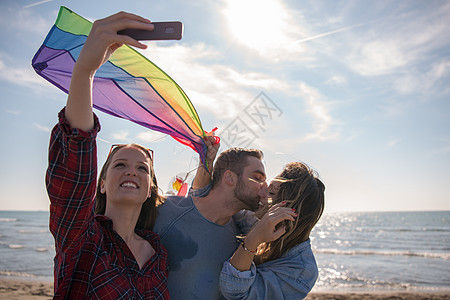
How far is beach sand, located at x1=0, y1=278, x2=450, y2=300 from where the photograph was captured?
9578 mm

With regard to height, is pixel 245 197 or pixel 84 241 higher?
pixel 245 197

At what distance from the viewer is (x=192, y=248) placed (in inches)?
113

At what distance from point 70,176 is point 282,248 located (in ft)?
6.48

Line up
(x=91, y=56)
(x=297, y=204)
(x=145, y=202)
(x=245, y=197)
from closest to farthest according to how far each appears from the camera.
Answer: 1. (x=91, y=56)
2. (x=145, y=202)
3. (x=297, y=204)
4. (x=245, y=197)

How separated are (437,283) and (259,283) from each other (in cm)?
1199

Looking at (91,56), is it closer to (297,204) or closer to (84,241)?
(84,241)

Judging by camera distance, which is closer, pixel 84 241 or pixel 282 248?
pixel 84 241

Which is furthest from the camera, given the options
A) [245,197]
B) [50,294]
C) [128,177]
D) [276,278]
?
[50,294]

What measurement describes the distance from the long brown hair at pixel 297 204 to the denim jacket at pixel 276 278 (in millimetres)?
67

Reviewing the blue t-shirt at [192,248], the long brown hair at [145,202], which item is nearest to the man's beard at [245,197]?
the blue t-shirt at [192,248]

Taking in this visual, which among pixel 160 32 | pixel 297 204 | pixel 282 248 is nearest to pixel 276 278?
pixel 282 248

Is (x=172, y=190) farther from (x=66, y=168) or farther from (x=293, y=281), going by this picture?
(x=66, y=168)

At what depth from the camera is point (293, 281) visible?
2.80 metres

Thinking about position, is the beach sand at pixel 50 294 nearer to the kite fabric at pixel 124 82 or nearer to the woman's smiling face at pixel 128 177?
the woman's smiling face at pixel 128 177
